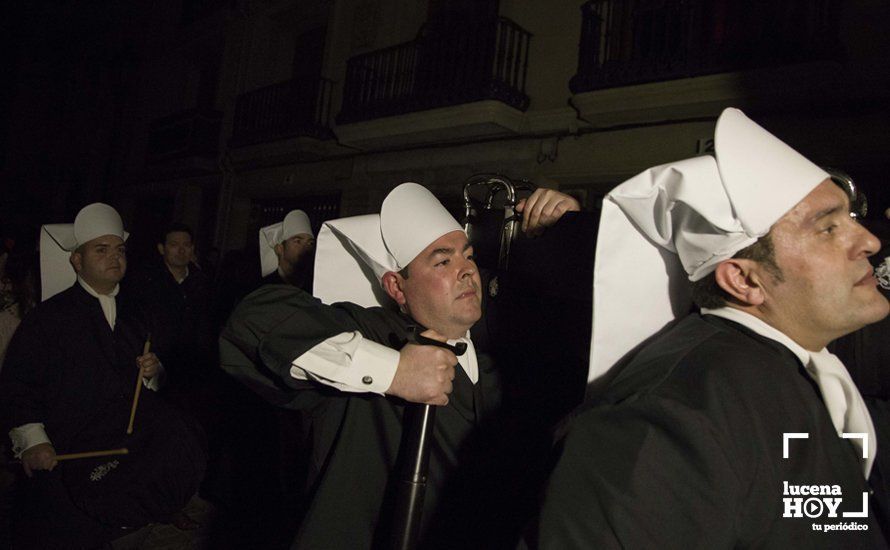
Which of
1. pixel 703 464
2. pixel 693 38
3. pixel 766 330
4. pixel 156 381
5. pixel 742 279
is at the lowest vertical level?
pixel 156 381

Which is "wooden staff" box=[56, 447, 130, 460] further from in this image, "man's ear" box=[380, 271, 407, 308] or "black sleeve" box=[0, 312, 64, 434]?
"man's ear" box=[380, 271, 407, 308]

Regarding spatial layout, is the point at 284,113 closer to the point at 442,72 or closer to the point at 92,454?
the point at 442,72

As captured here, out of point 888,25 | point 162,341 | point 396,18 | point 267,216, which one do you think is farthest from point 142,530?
point 267,216

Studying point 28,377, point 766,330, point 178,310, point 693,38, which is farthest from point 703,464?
point 693,38

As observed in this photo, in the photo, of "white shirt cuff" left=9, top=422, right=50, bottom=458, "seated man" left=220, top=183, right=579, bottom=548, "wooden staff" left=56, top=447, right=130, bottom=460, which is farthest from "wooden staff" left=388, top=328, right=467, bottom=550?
"white shirt cuff" left=9, top=422, right=50, bottom=458

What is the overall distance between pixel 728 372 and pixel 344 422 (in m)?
1.27

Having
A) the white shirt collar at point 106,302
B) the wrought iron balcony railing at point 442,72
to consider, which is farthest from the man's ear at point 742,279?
the wrought iron balcony railing at point 442,72

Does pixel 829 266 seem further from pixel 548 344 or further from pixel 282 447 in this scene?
pixel 282 447

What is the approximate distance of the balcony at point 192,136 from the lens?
44.0 ft

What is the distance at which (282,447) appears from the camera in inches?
119

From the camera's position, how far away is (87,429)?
113 inches

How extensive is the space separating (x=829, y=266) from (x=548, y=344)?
1028 mm

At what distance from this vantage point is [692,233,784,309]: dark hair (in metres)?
1.28

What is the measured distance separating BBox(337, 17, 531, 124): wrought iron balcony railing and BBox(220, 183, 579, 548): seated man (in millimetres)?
6073
